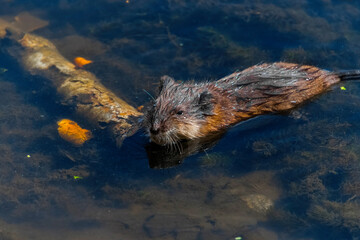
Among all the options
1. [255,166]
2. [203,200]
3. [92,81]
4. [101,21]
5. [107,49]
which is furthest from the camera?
[101,21]

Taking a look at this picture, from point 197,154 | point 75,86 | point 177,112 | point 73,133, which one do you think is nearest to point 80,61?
point 75,86

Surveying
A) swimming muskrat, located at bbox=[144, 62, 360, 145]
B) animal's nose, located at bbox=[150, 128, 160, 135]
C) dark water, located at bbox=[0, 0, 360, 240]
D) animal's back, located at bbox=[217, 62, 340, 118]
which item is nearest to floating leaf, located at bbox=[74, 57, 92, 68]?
dark water, located at bbox=[0, 0, 360, 240]

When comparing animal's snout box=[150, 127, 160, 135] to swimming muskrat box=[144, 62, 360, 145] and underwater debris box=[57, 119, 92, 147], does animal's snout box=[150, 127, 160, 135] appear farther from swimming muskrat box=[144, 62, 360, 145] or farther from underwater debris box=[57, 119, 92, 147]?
underwater debris box=[57, 119, 92, 147]

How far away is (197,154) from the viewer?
6.81 meters

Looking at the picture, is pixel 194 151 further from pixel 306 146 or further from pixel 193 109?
pixel 306 146

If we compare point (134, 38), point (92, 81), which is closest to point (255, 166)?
point (92, 81)

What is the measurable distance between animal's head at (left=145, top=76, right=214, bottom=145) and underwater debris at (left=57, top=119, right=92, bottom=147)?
1.20 metres

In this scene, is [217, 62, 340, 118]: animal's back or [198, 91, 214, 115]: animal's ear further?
[217, 62, 340, 118]: animal's back

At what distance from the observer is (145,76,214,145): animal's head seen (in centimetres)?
640

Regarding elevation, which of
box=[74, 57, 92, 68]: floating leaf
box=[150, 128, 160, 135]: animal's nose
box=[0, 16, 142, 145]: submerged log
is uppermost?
box=[150, 128, 160, 135]: animal's nose

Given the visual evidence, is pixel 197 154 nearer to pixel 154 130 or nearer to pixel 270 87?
pixel 154 130

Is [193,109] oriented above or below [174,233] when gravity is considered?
above

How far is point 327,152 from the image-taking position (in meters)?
6.64

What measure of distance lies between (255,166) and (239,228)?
3.87 ft
